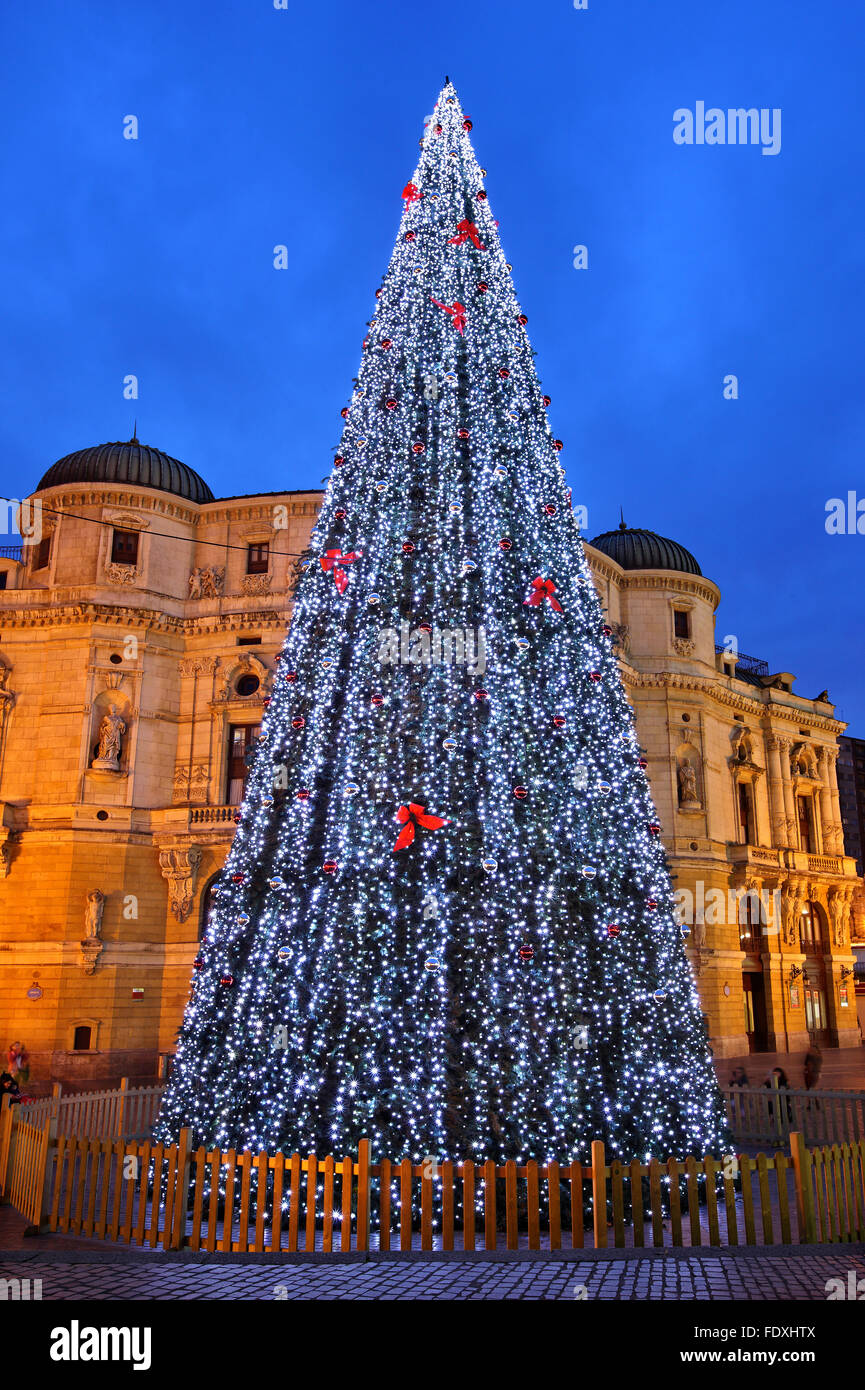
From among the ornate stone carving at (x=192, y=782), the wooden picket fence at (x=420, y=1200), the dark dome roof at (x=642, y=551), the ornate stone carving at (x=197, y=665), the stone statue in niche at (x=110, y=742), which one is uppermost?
the dark dome roof at (x=642, y=551)

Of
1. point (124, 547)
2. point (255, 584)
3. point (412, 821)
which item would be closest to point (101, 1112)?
point (412, 821)

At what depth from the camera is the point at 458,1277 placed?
7.03 metres

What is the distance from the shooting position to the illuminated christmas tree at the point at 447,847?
8500mm

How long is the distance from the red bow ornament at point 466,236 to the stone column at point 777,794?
31.8m

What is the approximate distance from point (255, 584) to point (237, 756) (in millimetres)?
5144

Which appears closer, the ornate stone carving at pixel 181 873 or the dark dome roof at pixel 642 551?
the ornate stone carving at pixel 181 873

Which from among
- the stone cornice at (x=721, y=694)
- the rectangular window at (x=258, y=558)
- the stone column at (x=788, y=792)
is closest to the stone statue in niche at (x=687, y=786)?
the stone cornice at (x=721, y=694)

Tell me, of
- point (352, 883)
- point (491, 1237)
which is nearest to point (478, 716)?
point (352, 883)

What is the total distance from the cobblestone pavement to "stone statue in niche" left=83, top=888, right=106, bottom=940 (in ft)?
59.4

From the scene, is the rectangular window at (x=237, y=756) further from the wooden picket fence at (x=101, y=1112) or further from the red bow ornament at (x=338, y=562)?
the red bow ornament at (x=338, y=562)

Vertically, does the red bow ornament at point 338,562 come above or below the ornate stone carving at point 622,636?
below

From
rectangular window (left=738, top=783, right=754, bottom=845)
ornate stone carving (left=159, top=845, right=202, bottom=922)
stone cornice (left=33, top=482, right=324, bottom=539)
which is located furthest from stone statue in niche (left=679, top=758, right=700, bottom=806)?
ornate stone carving (left=159, top=845, right=202, bottom=922)

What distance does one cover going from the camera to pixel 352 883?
906cm

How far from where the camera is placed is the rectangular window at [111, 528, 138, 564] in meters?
28.2
